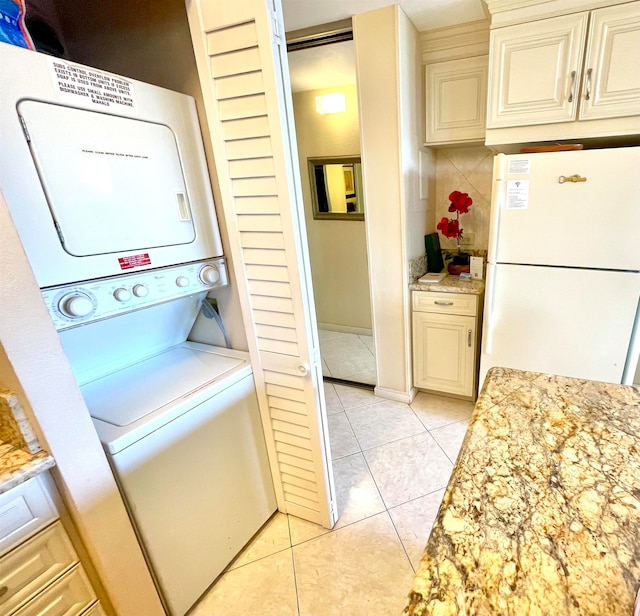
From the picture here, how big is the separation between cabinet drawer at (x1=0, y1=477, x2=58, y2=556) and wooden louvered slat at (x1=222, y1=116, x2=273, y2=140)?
3.56 ft

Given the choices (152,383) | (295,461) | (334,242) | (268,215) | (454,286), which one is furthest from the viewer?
(334,242)

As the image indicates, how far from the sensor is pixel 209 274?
4.20 feet

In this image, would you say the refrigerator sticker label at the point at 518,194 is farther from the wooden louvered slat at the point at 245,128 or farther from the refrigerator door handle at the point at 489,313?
the wooden louvered slat at the point at 245,128

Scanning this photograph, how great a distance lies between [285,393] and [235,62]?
3.72ft

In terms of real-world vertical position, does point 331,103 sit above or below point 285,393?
above

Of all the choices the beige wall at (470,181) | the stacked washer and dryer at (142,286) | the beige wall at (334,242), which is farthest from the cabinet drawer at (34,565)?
the beige wall at (470,181)

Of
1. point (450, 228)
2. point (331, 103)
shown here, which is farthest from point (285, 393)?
point (331, 103)

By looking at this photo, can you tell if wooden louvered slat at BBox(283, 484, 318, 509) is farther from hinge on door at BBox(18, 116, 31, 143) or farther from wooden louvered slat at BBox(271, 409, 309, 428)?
hinge on door at BBox(18, 116, 31, 143)

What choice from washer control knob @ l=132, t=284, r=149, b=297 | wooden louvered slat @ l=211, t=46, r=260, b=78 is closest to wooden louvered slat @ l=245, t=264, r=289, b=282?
washer control knob @ l=132, t=284, r=149, b=297

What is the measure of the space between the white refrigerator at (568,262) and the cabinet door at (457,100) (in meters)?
0.51

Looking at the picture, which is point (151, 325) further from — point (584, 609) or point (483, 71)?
point (483, 71)

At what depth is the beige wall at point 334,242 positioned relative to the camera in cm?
269

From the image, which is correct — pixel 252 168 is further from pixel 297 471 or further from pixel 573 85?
pixel 573 85

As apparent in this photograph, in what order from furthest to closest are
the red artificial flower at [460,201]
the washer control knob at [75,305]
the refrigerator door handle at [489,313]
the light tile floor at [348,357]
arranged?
the light tile floor at [348,357] < the red artificial flower at [460,201] < the refrigerator door handle at [489,313] < the washer control knob at [75,305]
